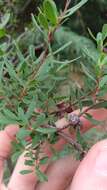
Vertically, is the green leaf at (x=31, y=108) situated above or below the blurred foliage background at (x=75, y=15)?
above

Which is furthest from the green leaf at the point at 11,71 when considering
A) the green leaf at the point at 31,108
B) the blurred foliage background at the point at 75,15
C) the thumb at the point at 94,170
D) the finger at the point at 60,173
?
the blurred foliage background at the point at 75,15

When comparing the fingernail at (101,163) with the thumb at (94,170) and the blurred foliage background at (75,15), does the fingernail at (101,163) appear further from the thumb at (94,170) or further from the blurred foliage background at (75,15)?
the blurred foliage background at (75,15)

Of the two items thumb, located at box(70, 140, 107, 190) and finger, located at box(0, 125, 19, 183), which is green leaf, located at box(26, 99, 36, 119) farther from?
finger, located at box(0, 125, 19, 183)

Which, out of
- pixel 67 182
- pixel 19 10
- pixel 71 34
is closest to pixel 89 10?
pixel 71 34

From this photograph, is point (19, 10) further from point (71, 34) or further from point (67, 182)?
point (67, 182)

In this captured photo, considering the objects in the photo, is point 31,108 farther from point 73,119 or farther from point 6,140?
point 6,140

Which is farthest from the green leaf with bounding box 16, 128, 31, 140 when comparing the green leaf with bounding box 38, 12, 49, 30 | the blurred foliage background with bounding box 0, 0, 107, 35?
the blurred foliage background with bounding box 0, 0, 107, 35

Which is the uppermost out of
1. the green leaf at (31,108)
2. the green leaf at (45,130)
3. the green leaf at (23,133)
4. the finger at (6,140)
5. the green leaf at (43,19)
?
the green leaf at (43,19)

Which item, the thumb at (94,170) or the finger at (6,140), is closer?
the thumb at (94,170)
